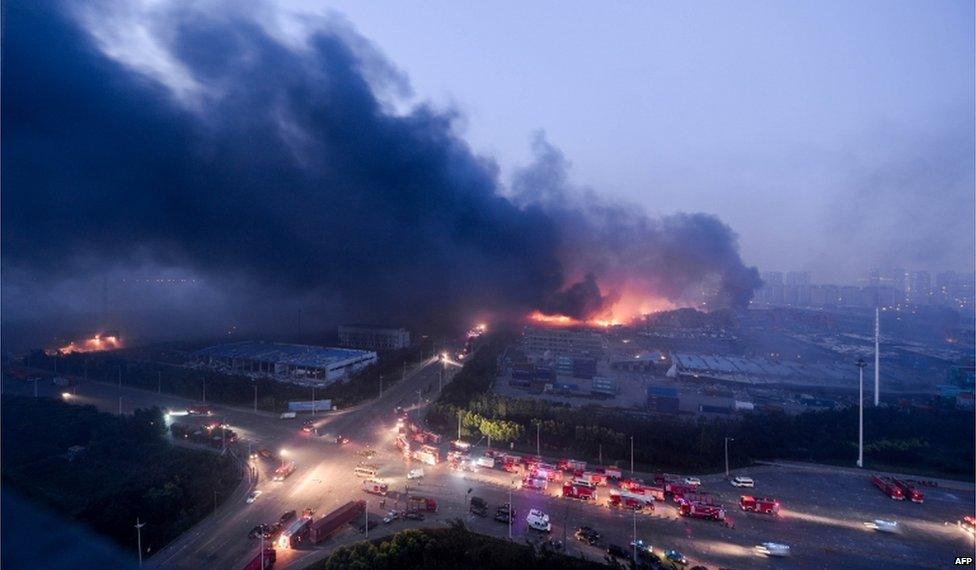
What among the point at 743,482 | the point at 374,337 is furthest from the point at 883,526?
the point at 374,337

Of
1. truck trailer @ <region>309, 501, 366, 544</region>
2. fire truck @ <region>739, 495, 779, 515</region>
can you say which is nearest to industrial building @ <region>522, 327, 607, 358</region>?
fire truck @ <region>739, 495, 779, 515</region>

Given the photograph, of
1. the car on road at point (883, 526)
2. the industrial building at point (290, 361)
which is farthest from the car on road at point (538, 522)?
the industrial building at point (290, 361)

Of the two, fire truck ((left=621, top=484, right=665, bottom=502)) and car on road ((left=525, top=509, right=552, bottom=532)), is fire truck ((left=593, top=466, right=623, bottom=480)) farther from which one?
car on road ((left=525, top=509, right=552, bottom=532))

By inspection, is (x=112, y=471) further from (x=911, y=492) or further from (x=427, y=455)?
(x=911, y=492)

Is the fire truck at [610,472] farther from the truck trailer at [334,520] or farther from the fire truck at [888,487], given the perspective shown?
the fire truck at [888,487]

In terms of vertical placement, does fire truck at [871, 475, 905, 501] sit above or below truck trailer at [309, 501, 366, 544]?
below

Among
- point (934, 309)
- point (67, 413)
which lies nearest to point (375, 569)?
point (67, 413)

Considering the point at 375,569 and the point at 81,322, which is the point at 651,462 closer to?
the point at 375,569
